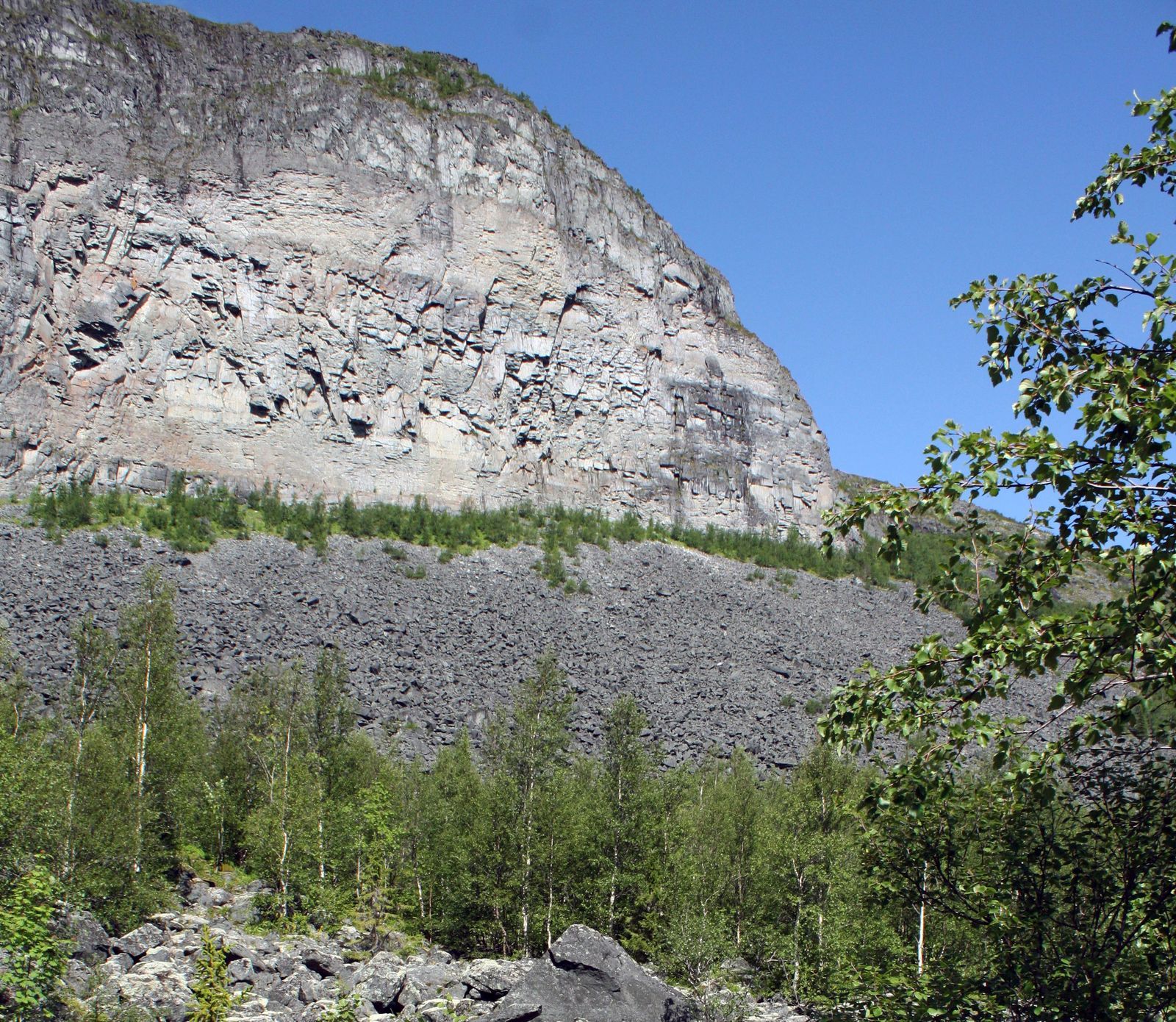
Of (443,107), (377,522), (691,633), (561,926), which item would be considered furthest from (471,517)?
(561,926)

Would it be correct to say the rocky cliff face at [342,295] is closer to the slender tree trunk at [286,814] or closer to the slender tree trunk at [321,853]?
the slender tree trunk at [286,814]

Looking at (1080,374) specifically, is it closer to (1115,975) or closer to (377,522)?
(1115,975)

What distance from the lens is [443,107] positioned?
95875 mm

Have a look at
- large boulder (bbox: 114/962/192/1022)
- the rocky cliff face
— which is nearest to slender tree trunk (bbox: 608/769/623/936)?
large boulder (bbox: 114/962/192/1022)

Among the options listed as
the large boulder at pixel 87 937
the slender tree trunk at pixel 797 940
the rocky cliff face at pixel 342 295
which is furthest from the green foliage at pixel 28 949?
the rocky cliff face at pixel 342 295

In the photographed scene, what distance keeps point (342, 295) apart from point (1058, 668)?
82741 millimetres

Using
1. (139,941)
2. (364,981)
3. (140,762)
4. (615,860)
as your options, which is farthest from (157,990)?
(615,860)

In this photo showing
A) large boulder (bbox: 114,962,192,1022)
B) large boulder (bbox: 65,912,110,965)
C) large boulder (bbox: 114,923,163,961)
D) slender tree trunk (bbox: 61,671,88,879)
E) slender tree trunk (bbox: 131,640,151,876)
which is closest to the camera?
large boulder (bbox: 114,962,192,1022)

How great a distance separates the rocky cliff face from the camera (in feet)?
249

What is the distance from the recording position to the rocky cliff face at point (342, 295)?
75938mm

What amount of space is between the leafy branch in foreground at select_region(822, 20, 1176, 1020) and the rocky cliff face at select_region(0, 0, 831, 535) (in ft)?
233

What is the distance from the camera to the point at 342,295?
279 feet

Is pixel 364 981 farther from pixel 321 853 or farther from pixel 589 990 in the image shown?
pixel 321 853

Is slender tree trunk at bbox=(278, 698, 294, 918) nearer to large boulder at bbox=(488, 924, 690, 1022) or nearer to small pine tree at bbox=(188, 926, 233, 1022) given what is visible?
large boulder at bbox=(488, 924, 690, 1022)
